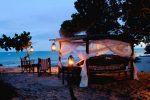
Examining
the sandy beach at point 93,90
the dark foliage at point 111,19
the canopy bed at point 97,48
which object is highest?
the dark foliage at point 111,19

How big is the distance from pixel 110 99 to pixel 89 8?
1001 cm

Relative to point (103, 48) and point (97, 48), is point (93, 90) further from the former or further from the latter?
point (97, 48)

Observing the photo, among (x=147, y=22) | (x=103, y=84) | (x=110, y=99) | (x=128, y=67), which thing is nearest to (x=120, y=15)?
(x=147, y=22)

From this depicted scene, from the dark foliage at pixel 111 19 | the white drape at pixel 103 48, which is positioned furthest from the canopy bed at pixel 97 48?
the dark foliage at pixel 111 19

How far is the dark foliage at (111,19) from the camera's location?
1612cm

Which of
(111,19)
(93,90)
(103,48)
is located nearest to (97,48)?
(103,48)

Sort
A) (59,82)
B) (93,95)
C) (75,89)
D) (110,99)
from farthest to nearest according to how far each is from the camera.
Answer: (59,82) < (75,89) < (93,95) < (110,99)

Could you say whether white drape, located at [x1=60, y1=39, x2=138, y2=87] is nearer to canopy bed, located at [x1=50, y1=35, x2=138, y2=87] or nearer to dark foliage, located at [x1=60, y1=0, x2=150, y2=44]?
canopy bed, located at [x1=50, y1=35, x2=138, y2=87]

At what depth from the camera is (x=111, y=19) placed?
62.6 feet

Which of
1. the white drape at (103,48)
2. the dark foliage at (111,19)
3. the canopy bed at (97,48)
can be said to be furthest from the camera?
the dark foliage at (111,19)

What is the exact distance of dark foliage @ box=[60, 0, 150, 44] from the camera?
16.1 metres

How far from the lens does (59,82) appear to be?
14953mm

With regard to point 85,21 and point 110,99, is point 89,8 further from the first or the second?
point 110,99

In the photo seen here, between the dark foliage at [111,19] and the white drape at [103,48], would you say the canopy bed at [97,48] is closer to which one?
the white drape at [103,48]
